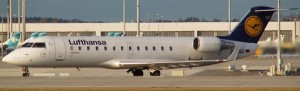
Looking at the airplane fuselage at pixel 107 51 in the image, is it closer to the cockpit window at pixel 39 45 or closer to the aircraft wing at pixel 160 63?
the cockpit window at pixel 39 45

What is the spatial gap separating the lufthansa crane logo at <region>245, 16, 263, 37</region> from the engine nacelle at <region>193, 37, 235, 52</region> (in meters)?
2.00

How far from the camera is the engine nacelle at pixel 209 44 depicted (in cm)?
5803

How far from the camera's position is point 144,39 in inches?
2270

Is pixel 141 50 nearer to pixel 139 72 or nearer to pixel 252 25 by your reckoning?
pixel 139 72

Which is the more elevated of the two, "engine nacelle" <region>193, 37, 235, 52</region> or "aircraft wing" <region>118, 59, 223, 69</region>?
"engine nacelle" <region>193, 37, 235, 52</region>

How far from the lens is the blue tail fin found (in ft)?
196

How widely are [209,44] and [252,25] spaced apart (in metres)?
3.91

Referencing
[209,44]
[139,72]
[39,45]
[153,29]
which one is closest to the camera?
[39,45]

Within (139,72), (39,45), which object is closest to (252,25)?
(139,72)

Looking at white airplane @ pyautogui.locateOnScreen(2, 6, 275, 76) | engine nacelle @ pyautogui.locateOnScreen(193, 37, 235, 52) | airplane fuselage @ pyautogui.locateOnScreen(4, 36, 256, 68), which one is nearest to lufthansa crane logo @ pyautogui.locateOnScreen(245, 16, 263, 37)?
white airplane @ pyautogui.locateOnScreen(2, 6, 275, 76)

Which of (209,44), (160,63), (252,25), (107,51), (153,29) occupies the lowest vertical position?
(160,63)

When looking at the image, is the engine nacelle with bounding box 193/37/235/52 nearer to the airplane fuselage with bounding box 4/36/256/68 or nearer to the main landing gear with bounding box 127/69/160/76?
the airplane fuselage with bounding box 4/36/256/68

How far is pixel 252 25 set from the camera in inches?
2363

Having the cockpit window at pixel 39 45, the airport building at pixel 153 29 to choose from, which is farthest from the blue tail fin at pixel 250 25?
the airport building at pixel 153 29
